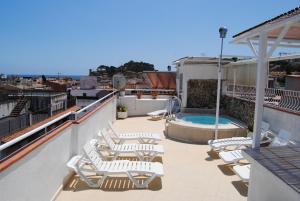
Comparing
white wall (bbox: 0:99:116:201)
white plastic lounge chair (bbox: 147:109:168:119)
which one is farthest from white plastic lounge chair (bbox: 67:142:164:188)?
white plastic lounge chair (bbox: 147:109:168:119)

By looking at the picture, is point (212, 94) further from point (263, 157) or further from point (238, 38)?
point (263, 157)

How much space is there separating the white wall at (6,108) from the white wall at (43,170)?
15.7 m

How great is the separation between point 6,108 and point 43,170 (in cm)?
1862

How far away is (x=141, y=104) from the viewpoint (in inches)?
621

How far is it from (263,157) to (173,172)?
2843mm

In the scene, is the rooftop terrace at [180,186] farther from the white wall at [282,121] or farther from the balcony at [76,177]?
the white wall at [282,121]

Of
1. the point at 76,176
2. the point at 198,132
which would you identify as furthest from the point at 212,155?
the point at 76,176

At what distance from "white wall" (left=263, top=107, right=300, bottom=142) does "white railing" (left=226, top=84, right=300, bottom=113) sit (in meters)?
0.32

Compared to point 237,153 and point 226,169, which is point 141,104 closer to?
point 237,153

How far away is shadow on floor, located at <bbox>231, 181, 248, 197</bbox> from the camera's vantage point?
18.9 feet

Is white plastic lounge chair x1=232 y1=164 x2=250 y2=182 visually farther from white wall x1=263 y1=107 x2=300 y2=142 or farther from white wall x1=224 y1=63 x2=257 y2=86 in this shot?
white wall x1=224 y1=63 x2=257 y2=86

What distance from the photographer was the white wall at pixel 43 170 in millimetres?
3568

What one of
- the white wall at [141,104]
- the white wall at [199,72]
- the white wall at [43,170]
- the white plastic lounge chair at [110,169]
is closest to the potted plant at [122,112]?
the white wall at [141,104]

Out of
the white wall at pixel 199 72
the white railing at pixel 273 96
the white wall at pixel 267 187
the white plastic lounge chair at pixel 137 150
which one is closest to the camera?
the white wall at pixel 267 187
